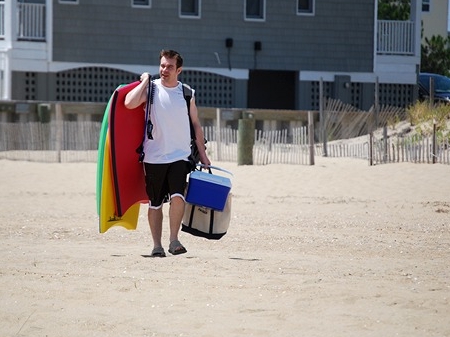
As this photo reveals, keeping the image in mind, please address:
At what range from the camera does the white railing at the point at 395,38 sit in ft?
110

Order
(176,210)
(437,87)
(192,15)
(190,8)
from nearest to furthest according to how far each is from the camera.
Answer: (176,210) < (192,15) < (190,8) < (437,87)

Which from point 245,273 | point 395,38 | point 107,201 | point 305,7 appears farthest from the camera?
point 395,38

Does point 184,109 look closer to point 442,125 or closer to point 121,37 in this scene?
point 442,125

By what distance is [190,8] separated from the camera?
105 feet

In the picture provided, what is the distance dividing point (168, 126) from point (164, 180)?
468 millimetres

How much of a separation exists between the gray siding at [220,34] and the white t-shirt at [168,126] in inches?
837

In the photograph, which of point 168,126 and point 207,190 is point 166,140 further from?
point 207,190

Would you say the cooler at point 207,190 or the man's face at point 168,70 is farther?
the cooler at point 207,190

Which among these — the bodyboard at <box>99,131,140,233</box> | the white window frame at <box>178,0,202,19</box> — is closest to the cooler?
the bodyboard at <box>99,131,140,233</box>

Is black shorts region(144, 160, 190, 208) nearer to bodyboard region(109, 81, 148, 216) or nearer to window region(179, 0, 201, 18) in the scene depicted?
bodyboard region(109, 81, 148, 216)

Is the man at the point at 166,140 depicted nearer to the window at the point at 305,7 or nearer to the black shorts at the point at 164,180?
the black shorts at the point at 164,180

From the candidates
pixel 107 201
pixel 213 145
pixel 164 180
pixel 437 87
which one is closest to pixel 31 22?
pixel 213 145

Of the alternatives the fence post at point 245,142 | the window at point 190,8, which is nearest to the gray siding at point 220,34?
the window at point 190,8

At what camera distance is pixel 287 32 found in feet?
107
